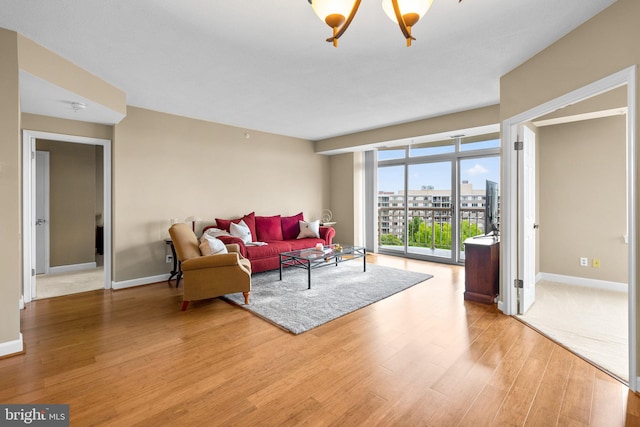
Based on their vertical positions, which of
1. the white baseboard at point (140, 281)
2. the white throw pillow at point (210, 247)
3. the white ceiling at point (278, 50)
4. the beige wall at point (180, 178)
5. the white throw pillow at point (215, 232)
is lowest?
the white baseboard at point (140, 281)

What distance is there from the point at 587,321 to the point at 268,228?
4557 mm

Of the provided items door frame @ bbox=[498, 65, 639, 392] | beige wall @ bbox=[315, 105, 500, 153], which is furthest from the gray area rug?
beige wall @ bbox=[315, 105, 500, 153]

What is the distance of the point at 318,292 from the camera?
4.04 metres

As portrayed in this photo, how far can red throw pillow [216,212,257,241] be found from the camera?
5.18 meters

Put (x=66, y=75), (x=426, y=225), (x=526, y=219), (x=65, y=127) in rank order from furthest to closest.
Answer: (x=426, y=225)
(x=65, y=127)
(x=526, y=219)
(x=66, y=75)

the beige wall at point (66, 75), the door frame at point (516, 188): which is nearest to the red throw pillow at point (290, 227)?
the beige wall at point (66, 75)

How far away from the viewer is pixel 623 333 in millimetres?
2793

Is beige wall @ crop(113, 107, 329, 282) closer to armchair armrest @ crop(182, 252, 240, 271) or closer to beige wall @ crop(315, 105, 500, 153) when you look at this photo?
beige wall @ crop(315, 105, 500, 153)

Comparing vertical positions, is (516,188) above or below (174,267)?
above

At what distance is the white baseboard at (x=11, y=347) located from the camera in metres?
2.45

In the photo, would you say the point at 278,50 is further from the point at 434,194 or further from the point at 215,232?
the point at 434,194

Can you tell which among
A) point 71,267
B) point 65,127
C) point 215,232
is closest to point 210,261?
point 215,232

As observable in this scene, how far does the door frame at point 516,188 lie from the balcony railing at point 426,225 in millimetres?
2597

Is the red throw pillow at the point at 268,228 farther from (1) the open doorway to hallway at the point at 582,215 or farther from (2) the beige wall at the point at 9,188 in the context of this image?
(1) the open doorway to hallway at the point at 582,215
